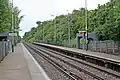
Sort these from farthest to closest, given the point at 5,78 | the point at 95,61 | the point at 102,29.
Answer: the point at 102,29, the point at 95,61, the point at 5,78

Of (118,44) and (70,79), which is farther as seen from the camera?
(118,44)

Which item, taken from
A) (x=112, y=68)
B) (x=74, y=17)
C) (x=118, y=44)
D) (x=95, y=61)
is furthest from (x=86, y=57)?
(x=74, y=17)

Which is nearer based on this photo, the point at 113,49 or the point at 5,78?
the point at 5,78

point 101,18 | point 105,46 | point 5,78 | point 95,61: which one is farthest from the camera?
point 101,18

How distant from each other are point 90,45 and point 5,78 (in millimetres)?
39623

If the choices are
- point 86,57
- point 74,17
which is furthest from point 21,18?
point 86,57

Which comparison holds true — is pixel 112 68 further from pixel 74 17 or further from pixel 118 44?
pixel 74 17

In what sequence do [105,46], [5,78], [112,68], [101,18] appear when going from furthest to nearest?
[101,18] → [105,46] → [112,68] → [5,78]

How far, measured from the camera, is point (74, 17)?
331 ft

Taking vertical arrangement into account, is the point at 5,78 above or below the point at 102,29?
below

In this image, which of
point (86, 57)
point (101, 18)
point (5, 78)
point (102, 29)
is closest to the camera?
point (5, 78)

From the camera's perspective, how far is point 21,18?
103 metres

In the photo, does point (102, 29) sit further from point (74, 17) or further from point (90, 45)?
point (74, 17)

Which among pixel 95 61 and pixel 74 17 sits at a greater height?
pixel 74 17
